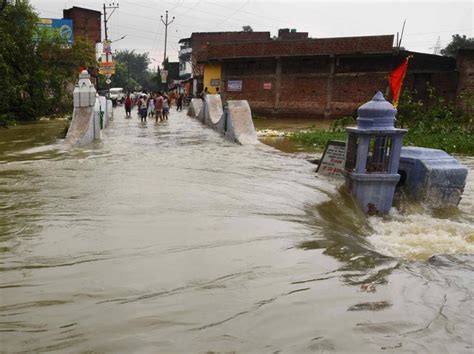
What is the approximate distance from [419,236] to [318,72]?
21857mm

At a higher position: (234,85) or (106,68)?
(106,68)

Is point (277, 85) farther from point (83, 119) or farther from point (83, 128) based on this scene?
point (83, 128)

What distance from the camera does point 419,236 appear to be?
575cm

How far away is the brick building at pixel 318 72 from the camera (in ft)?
81.3

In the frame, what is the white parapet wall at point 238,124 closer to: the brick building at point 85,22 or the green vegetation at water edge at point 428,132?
the green vegetation at water edge at point 428,132

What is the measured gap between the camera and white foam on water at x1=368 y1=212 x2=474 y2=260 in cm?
518

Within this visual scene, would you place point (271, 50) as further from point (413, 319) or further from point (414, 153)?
point (413, 319)

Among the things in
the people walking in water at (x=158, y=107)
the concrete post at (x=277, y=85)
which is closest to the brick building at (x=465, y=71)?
the concrete post at (x=277, y=85)

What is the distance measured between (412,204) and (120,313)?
219 inches

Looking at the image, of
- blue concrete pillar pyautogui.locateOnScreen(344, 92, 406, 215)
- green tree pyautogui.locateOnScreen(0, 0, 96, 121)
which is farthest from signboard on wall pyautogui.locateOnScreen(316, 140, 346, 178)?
green tree pyautogui.locateOnScreen(0, 0, 96, 121)

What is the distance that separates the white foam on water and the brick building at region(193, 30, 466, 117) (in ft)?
65.3

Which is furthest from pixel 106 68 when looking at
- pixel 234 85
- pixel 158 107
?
pixel 158 107

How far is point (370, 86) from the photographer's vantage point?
25.6 metres

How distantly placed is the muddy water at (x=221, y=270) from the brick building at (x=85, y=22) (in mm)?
42200
